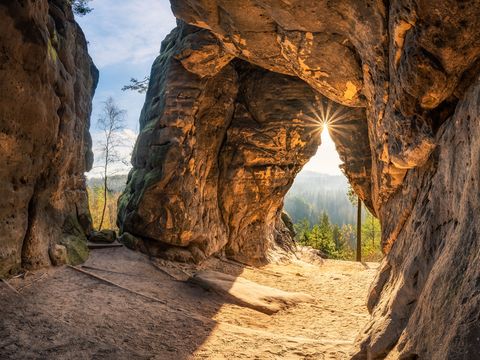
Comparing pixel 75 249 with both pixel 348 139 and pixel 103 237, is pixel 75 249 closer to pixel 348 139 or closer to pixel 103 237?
pixel 103 237

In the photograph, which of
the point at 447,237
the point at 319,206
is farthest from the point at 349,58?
the point at 319,206

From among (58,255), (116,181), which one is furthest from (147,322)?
(116,181)

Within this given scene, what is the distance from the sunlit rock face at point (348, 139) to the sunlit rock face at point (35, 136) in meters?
3.78

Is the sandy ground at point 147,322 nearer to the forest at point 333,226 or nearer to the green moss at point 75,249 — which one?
the green moss at point 75,249

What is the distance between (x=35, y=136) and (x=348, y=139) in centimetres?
1203

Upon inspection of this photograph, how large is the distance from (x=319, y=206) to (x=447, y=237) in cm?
18457

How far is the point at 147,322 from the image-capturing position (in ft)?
19.1

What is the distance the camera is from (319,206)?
181750 millimetres

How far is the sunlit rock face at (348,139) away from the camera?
3.54 meters

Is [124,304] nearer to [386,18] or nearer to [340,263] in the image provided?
[386,18]

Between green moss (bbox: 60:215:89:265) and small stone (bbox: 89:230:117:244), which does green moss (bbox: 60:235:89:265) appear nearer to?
green moss (bbox: 60:215:89:265)

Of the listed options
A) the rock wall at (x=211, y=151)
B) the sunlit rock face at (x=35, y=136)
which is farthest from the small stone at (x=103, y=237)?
the sunlit rock face at (x=35, y=136)

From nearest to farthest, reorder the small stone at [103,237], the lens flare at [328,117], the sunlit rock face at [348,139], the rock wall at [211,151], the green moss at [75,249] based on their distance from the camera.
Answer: the sunlit rock face at [348,139] → the green moss at [75,249] → the small stone at [103,237] → the rock wall at [211,151] → the lens flare at [328,117]

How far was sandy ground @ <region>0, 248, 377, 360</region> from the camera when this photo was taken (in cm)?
457
